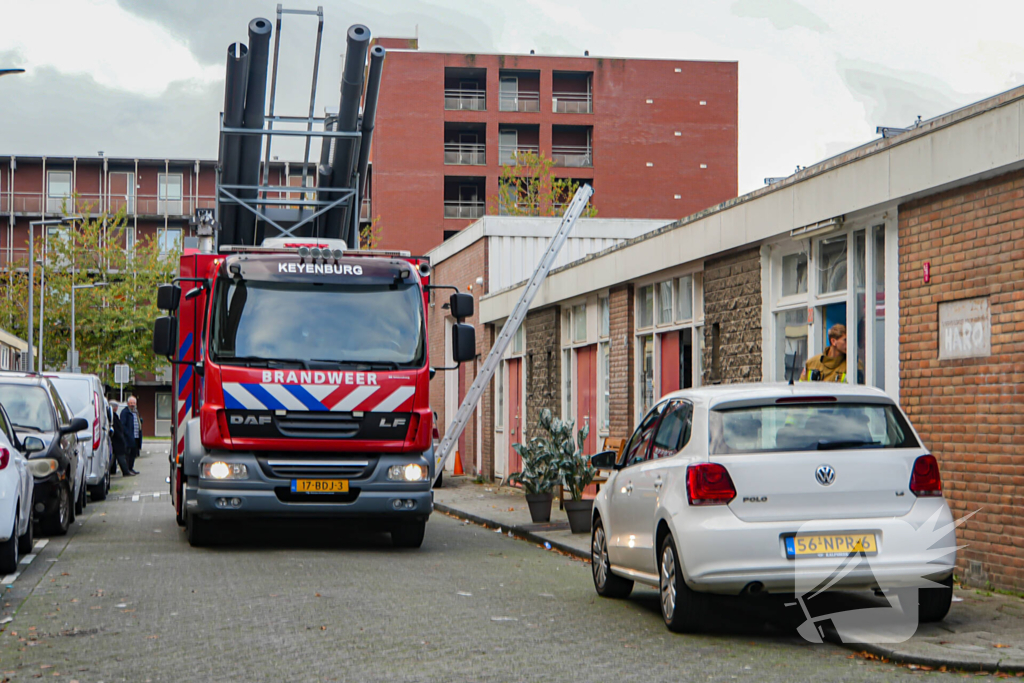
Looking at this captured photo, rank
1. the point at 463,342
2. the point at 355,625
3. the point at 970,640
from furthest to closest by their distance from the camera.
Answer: the point at 463,342, the point at 355,625, the point at 970,640

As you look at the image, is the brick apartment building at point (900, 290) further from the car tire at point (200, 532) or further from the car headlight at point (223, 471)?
the car tire at point (200, 532)

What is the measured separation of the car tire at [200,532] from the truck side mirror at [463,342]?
10.3 feet

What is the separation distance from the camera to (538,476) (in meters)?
15.7

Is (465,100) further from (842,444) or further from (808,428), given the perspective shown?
(842,444)

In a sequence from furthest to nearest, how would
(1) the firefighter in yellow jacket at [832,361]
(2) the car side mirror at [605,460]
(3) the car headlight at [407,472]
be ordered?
(3) the car headlight at [407,472] < (1) the firefighter in yellow jacket at [832,361] < (2) the car side mirror at [605,460]

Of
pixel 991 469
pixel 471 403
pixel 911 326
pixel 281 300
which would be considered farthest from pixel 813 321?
pixel 471 403

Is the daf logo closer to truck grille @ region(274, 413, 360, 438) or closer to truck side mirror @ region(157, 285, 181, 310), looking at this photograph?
truck grille @ region(274, 413, 360, 438)

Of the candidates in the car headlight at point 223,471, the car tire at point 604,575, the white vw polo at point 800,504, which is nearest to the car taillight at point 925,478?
the white vw polo at point 800,504

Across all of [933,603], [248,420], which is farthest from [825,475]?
[248,420]

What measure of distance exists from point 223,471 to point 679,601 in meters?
6.12

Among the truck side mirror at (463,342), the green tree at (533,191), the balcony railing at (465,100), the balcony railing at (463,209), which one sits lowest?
the truck side mirror at (463,342)

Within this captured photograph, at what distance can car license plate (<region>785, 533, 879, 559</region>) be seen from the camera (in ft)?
24.9

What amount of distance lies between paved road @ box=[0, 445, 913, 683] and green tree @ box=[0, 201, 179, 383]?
48351mm

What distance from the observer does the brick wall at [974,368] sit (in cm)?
949
